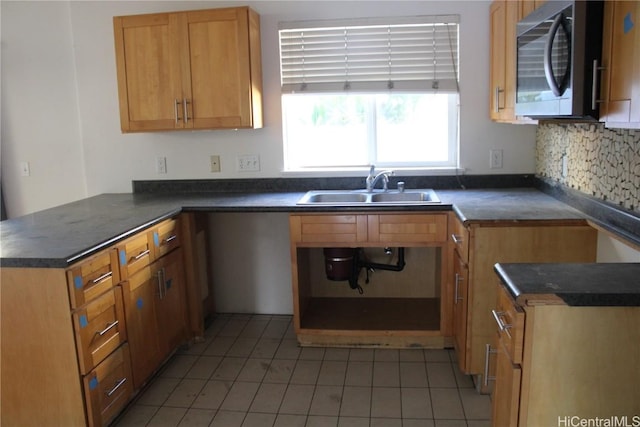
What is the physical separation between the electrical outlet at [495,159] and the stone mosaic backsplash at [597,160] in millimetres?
276

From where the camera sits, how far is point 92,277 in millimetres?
2119

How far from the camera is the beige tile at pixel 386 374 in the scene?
2664 mm

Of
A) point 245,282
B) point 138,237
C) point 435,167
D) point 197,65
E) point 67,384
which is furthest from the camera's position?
point 245,282

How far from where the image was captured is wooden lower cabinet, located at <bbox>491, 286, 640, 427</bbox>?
4.58 ft

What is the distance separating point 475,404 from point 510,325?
3.60ft

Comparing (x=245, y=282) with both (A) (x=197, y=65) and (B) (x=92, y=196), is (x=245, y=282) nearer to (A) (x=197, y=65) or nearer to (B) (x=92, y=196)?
(B) (x=92, y=196)

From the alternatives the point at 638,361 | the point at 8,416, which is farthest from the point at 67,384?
the point at 638,361

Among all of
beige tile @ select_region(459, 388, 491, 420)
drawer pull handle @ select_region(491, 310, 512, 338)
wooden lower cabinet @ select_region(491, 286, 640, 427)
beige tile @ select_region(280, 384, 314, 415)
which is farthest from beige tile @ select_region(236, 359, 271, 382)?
wooden lower cabinet @ select_region(491, 286, 640, 427)

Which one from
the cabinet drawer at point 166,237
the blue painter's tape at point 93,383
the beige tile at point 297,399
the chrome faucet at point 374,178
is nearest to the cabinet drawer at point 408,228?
the chrome faucet at point 374,178

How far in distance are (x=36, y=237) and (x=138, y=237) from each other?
0.43 m

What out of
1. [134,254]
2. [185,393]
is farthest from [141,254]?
[185,393]

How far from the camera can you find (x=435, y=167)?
338 cm

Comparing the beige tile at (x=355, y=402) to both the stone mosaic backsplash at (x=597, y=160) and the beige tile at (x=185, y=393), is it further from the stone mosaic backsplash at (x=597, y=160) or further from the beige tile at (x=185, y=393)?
the stone mosaic backsplash at (x=597, y=160)

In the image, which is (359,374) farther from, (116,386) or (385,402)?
(116,386)
